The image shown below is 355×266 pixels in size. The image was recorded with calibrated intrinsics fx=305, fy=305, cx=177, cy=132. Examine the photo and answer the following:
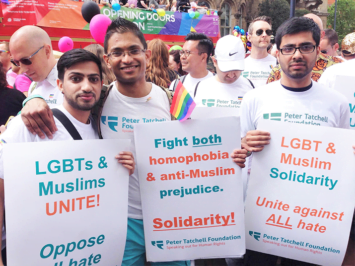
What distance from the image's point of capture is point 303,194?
6.67 ft

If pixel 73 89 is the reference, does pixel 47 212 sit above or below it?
below

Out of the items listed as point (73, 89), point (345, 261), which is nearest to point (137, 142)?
point (73, 89)

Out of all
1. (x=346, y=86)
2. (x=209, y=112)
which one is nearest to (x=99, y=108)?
(x=209, y=112)

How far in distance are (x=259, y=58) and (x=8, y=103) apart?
341 cm

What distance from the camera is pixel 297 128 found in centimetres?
204

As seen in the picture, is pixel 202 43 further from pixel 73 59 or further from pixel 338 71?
pixel 73 59

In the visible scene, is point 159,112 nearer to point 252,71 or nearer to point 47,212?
point 47,212

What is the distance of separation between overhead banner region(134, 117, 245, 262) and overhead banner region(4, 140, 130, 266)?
194 mm

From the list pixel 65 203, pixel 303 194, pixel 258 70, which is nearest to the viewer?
pixel 65 203

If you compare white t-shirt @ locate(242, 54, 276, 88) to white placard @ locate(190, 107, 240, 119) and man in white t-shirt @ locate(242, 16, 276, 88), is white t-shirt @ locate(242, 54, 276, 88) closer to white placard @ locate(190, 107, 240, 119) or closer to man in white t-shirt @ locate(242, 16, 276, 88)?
man in white t-shirt @ locate(242, 16, 276, 88)

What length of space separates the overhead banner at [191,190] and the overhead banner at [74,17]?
24.5 feet

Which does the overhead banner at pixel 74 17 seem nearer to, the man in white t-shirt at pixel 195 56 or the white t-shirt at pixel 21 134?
the man in white t-shirt at pixel 195 56

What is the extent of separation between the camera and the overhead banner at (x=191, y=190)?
2.03 meters

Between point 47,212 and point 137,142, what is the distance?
68cm
